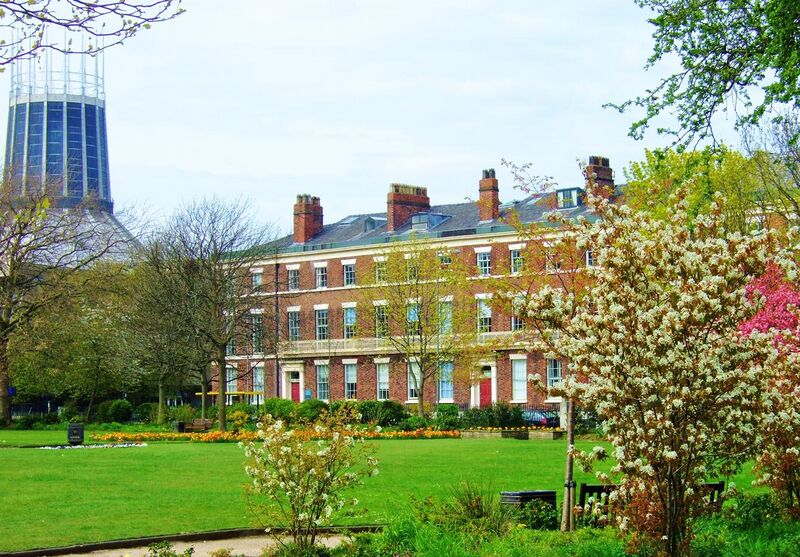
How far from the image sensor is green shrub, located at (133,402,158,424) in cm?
6292

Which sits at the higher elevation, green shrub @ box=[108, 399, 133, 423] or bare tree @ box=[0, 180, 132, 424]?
bare tree @ box=[0, 180, 132, 424]

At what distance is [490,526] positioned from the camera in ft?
51.0

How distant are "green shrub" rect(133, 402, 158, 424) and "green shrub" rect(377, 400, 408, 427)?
1591 cm

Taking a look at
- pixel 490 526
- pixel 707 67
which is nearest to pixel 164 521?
pixel 490 526

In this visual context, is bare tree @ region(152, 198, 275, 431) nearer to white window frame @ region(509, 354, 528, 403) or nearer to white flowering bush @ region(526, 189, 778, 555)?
white window frame @ region(509, 354, 528, 403)

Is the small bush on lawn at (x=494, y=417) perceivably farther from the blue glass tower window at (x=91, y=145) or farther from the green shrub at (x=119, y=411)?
the blue glass tower window at (x=91, y=145)

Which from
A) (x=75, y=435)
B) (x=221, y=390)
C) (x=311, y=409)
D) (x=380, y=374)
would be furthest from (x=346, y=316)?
(x=75, y=435)

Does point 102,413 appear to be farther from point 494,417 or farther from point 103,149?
point 103,149

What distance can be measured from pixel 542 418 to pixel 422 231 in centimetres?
1959

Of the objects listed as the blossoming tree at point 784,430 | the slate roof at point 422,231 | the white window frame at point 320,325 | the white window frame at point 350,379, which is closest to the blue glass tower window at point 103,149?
the slate roof at point 422,231

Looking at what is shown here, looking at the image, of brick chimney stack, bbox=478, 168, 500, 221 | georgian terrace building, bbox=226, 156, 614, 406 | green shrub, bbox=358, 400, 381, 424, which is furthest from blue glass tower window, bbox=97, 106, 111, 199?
green shrub, bbox=358, 400, 381, 424

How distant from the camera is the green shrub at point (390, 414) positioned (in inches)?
1983

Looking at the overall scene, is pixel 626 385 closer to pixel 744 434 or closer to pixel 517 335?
pixel 744 434

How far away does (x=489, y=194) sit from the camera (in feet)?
215
